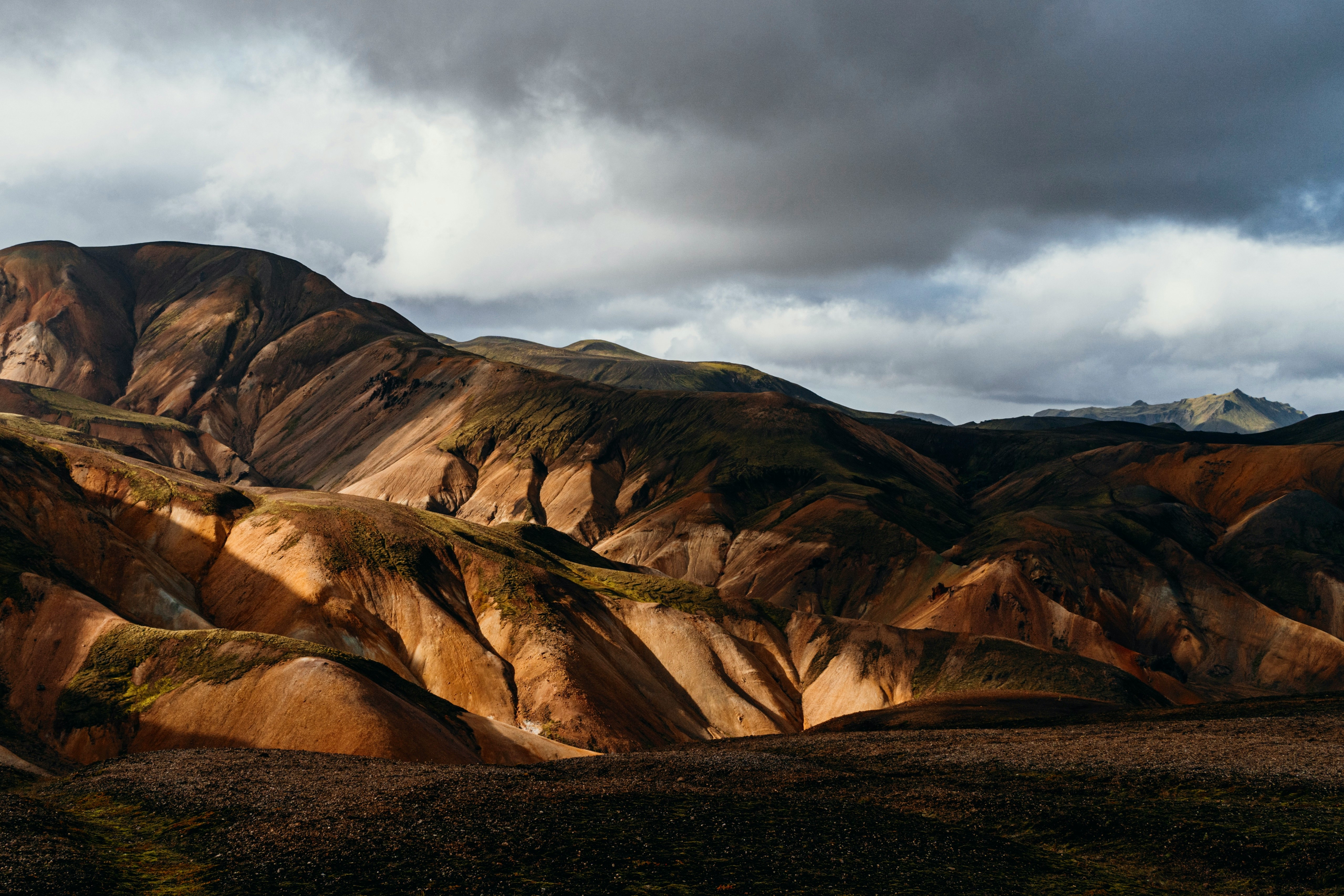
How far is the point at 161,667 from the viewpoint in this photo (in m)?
63.6

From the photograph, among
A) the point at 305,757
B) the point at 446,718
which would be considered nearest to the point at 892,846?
the point at 305,757

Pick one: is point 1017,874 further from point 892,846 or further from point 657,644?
point 657,644

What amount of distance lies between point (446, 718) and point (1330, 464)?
17886 centimetres

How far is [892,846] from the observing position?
35.1 meters

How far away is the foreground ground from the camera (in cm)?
3000

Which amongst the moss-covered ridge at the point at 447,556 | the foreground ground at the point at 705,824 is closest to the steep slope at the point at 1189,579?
the moss-covered ridge at the point at 447,556

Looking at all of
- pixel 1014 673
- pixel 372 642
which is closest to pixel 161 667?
pixel 372 642

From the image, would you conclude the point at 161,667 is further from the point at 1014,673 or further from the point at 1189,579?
the point at 1189,579

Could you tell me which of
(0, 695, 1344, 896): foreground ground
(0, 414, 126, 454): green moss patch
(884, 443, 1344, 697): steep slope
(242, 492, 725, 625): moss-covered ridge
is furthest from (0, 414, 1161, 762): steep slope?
(0, 414, 126, 454): green moss patch

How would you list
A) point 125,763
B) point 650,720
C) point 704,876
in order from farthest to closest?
1. point 650,720
2. point 125,763
3. point 704,876

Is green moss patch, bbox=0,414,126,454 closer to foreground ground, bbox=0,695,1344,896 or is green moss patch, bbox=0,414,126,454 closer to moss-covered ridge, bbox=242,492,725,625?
moss-covered ridge, bbox=242,492,725,625

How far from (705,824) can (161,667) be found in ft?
142

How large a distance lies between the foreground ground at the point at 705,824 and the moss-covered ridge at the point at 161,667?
1488 centimetres

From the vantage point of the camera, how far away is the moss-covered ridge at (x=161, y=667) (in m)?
61.7
